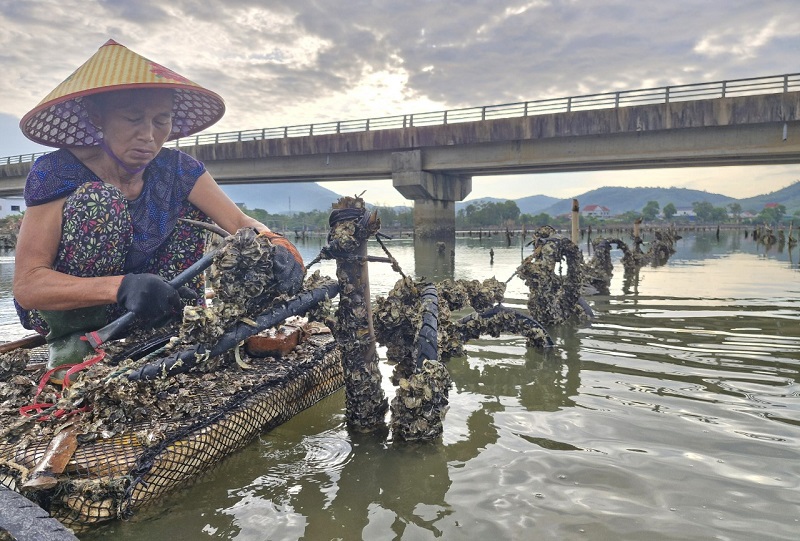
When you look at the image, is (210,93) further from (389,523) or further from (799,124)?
(799,124)

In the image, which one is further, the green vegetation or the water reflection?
the green vegetation

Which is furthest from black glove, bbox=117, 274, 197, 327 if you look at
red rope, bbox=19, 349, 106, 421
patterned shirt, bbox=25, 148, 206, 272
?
patterned shirt, bbox=25, 148, 206, 272

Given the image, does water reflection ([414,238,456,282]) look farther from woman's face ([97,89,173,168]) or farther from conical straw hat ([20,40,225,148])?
conical straw hat ([20,40,225,148])

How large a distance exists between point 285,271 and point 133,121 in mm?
2079

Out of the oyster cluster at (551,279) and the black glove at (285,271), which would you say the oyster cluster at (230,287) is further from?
the oyster cluster at (551,279)

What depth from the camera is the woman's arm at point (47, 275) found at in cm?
426

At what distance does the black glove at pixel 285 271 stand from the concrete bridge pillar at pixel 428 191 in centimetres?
2543

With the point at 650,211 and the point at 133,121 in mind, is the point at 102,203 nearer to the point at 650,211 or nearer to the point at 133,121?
the point at 133,121

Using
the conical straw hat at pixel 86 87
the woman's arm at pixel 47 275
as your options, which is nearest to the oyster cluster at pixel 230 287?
the woman's arm at pixel 47 275

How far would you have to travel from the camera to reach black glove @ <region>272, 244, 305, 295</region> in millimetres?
4109

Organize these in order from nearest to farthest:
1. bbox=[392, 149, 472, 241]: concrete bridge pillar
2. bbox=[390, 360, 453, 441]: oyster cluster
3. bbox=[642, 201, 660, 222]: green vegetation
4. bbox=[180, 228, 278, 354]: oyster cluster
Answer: bbox=[180, 228, 278, 354]: oyster cluster, bbox=[390, 360, 453, 441]: oyster cluster, bbox=[392, 149, 472, 241]: concrete bridge pillar, bbox=[642, 201, 660, 222]: green vegetation

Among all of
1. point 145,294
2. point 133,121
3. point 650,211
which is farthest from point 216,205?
point 650,211

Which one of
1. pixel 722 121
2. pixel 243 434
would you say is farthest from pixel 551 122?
pixel 243 434

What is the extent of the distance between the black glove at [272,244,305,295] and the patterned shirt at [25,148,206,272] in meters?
1.56
